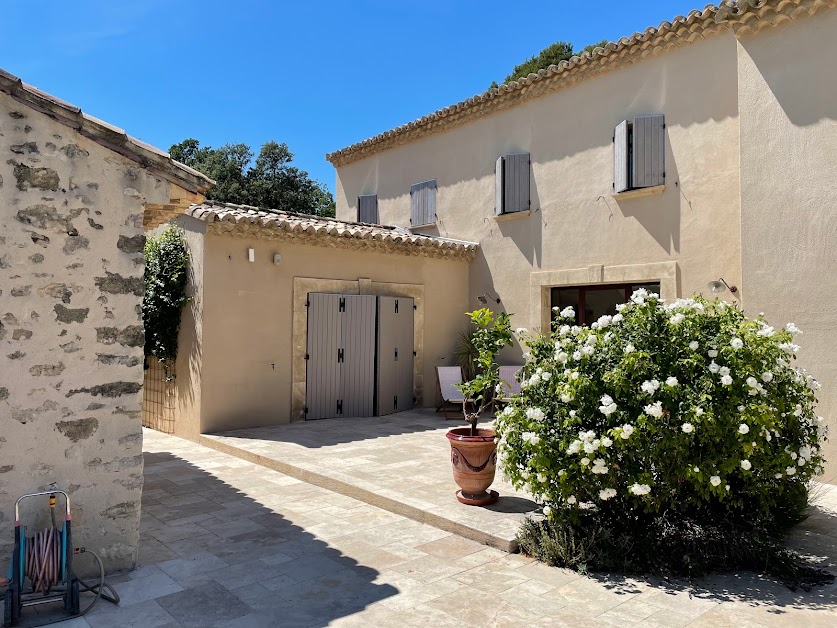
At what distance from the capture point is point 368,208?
14242 millimetres

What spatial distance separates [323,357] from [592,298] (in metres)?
4.56

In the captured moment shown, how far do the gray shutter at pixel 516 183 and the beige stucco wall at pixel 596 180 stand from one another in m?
0.17

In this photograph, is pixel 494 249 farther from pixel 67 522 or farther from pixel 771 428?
pixel 67 522

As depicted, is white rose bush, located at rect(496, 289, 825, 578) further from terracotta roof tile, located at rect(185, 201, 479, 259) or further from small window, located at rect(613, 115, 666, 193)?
terracotta roof tile, located at rect(185, 201, 479, 259)

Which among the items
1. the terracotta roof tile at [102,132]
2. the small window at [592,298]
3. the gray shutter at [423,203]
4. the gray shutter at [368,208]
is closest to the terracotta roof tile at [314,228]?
the gray shutter at [423,203]

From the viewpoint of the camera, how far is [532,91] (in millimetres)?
10695

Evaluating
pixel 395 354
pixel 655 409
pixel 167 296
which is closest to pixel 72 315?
pixel 655 409

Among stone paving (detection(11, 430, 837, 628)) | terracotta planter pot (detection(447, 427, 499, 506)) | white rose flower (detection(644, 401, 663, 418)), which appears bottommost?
stone paving (detection(11, 430, 837, 628))

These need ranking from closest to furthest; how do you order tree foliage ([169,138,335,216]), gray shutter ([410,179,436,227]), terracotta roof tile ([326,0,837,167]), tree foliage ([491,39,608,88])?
terracotta roof tile ([326,0,837,167])
gray shutter ([410,179,436,227])
tree foliage ([491,39,608,88])
tree foliage ([169,138,335,216])

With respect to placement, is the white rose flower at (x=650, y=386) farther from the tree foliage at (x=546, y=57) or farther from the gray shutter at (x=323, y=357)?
the tree foliage at (x=546, y=57)

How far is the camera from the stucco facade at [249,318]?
877 cm

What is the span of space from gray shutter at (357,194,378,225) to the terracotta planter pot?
916 cm

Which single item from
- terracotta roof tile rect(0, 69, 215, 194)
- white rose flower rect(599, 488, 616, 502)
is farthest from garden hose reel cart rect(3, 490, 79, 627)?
white rose flower rect(599, 488, 616, 502)

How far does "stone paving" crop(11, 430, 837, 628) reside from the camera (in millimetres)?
3531
